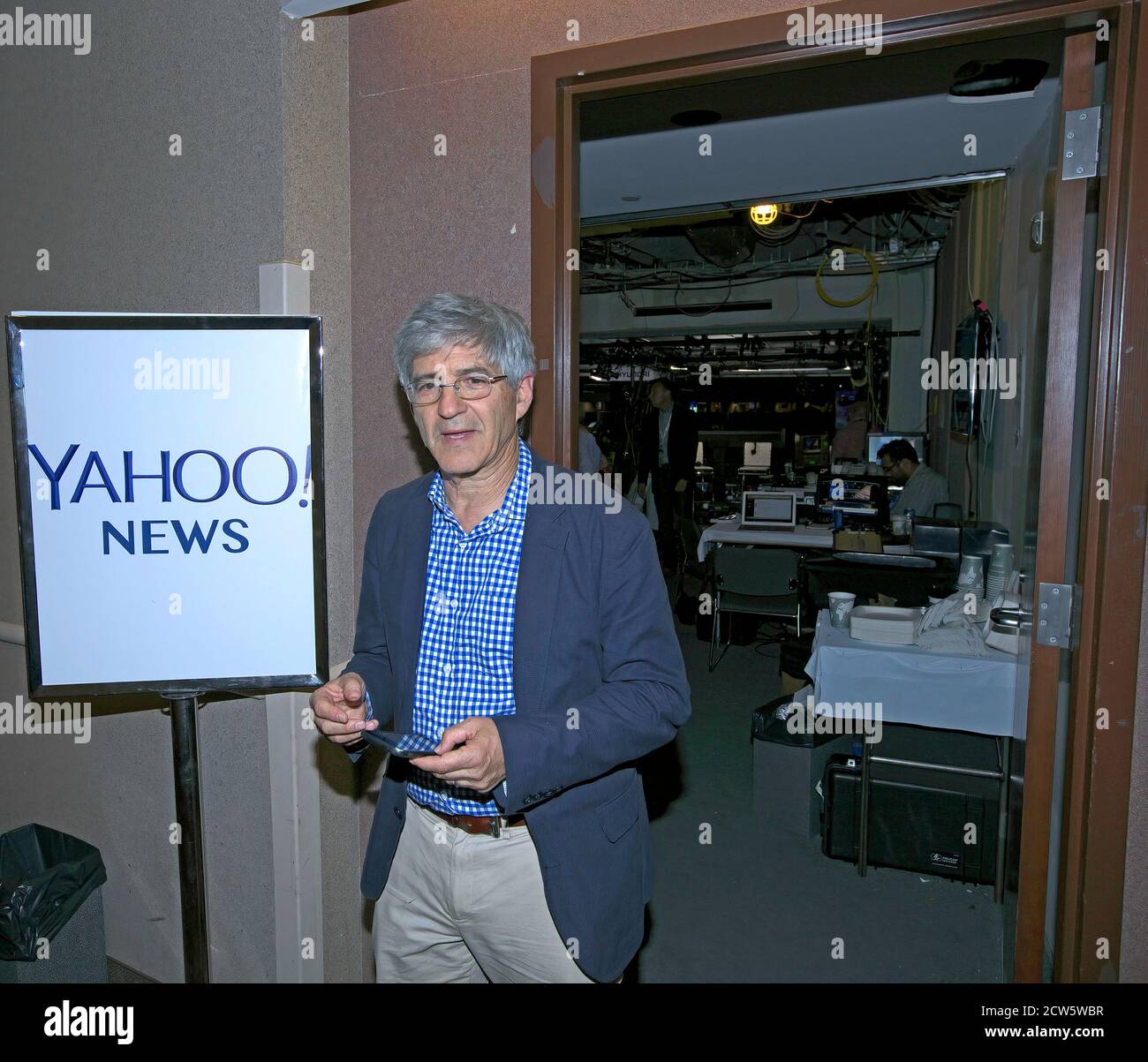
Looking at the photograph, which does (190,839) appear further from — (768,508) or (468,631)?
(768,508)

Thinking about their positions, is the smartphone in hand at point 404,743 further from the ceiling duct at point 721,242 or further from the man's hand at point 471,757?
the ceiling duct at point 721,242

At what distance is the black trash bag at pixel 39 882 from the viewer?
91.8 inches

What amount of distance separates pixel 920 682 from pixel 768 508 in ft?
11.5

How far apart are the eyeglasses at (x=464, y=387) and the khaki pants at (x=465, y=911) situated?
80 cm

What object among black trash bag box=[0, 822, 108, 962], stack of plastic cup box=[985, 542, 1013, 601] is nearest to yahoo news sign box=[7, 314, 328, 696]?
black trash bag box=[0, 822, 108, 962]

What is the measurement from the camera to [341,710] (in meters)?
1.58

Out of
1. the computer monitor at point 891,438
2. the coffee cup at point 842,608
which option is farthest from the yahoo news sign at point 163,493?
the computer monitor at point 891,438

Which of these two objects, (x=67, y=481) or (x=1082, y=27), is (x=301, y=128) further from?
(x=1082, y=27)

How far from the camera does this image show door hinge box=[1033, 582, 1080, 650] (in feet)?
5.97

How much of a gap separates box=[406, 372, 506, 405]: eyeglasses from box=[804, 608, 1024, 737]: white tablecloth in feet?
7.02

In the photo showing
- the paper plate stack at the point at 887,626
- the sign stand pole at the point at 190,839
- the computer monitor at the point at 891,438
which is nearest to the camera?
the sign stand pole at the point at 190,839

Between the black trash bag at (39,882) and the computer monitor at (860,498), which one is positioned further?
the computer monitor at (860,498)

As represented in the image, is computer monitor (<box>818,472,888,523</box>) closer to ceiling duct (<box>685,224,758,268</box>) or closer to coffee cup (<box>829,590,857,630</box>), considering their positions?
coffee cup (<box>829,590,857,630</box>)
